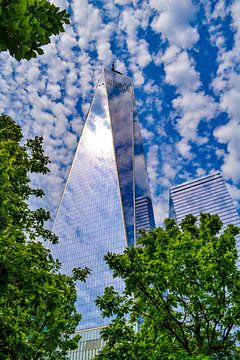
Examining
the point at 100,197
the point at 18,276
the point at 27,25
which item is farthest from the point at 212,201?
the point at 27,25

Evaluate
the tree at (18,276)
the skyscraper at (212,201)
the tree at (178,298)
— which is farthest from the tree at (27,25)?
the skyscraper at (212,201)

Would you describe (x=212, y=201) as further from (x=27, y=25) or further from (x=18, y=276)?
(x=27, y=25)

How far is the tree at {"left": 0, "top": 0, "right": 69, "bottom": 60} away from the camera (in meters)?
3.51

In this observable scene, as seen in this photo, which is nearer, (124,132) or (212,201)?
(124,132)

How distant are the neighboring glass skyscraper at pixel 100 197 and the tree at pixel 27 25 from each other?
334ft

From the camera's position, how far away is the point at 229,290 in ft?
35.2

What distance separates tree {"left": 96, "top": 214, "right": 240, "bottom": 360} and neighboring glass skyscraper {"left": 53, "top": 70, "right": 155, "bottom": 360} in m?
91.9

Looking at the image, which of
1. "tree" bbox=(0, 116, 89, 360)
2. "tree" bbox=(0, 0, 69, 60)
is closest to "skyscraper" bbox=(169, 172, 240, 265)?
"tree" bbox=(0, 116, 89, 360)

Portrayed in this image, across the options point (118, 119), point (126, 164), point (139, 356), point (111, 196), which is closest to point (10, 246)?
point (139, 356)

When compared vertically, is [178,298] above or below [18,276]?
above

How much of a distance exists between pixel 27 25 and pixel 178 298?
10.1 m

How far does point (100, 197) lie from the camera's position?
458 feet

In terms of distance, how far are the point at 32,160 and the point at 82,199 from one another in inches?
5229

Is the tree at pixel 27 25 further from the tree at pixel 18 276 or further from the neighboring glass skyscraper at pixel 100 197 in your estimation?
the neighboring glass skyscraper at pixel 100 197
